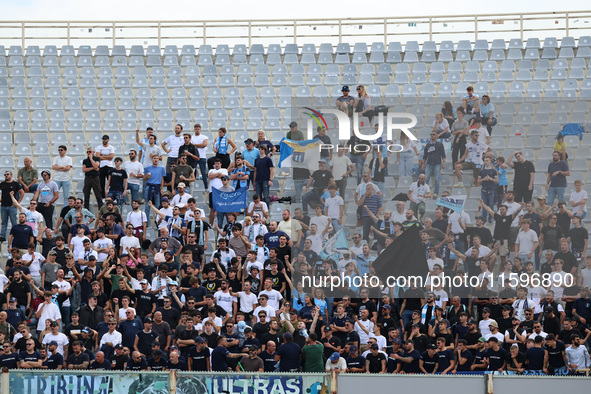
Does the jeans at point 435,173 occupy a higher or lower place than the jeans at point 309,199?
higher

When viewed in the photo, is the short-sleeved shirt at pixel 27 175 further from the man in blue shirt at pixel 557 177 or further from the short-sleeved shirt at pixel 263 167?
the man in blue shirt at pixel 557 177

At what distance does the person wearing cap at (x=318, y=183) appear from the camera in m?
16.2

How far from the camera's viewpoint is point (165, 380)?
521 inches

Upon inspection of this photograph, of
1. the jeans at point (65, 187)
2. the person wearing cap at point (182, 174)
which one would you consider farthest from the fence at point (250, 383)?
the jeans at point (65, 187)

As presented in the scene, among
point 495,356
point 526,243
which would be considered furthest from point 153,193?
point 495,356

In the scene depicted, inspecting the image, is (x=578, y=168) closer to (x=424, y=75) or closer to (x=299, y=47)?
(x=424, y=75)

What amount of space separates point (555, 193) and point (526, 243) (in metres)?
1.48

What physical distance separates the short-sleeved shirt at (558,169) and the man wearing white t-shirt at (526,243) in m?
1.45

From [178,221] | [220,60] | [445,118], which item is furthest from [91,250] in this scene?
[220,60]

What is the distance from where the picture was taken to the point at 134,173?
19.2 metres

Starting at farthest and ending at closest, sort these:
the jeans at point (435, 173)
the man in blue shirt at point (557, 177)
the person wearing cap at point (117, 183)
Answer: the person wearing cap at point (117, 183)
the man in blue shirt at point (557, 177)
the jeans at point (435, 173)

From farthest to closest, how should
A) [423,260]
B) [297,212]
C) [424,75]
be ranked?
[424,75] < [297,212] < [423,260]

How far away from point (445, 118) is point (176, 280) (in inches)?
184

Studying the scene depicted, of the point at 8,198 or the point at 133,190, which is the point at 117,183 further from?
the point at 8,198
